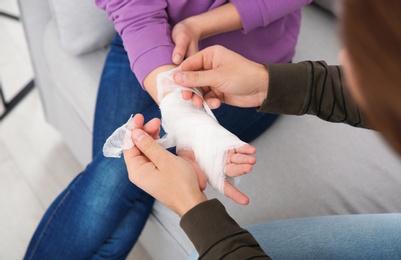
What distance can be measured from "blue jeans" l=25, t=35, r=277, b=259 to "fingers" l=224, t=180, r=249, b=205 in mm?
224

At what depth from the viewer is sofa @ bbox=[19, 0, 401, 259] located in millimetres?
933

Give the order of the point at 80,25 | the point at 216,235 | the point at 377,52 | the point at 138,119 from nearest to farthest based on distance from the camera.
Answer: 1. the point at 377,52
2. the point at 216,235
3. the point at 138,119
4. the point at 80,25

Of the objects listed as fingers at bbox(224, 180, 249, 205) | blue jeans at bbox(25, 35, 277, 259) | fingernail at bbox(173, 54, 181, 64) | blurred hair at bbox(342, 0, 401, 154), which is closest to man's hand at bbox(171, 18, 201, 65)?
fingernail at bbox(173, 54, 181, 64)

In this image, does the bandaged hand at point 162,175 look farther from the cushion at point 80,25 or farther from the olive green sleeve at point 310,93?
the cushion at point 80,25

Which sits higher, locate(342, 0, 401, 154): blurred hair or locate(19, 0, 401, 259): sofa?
locate(342, 0, 401, 154): blurred hair

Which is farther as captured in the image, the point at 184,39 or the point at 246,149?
the point at 184,39

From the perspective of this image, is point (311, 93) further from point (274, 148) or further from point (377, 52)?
point (377, 52)

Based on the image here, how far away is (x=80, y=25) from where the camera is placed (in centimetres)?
110

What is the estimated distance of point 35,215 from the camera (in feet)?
4.25

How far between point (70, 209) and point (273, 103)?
0.45 meters

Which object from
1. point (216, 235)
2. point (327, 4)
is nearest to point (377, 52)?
point (216, 235)

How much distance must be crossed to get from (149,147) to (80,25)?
0.52 metres

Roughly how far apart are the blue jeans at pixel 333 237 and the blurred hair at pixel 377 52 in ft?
1.45

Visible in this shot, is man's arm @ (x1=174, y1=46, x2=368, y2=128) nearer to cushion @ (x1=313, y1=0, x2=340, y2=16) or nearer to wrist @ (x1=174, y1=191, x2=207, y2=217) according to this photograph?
wrist @ (x1=174, y1=191, x2=207, y2=217)
